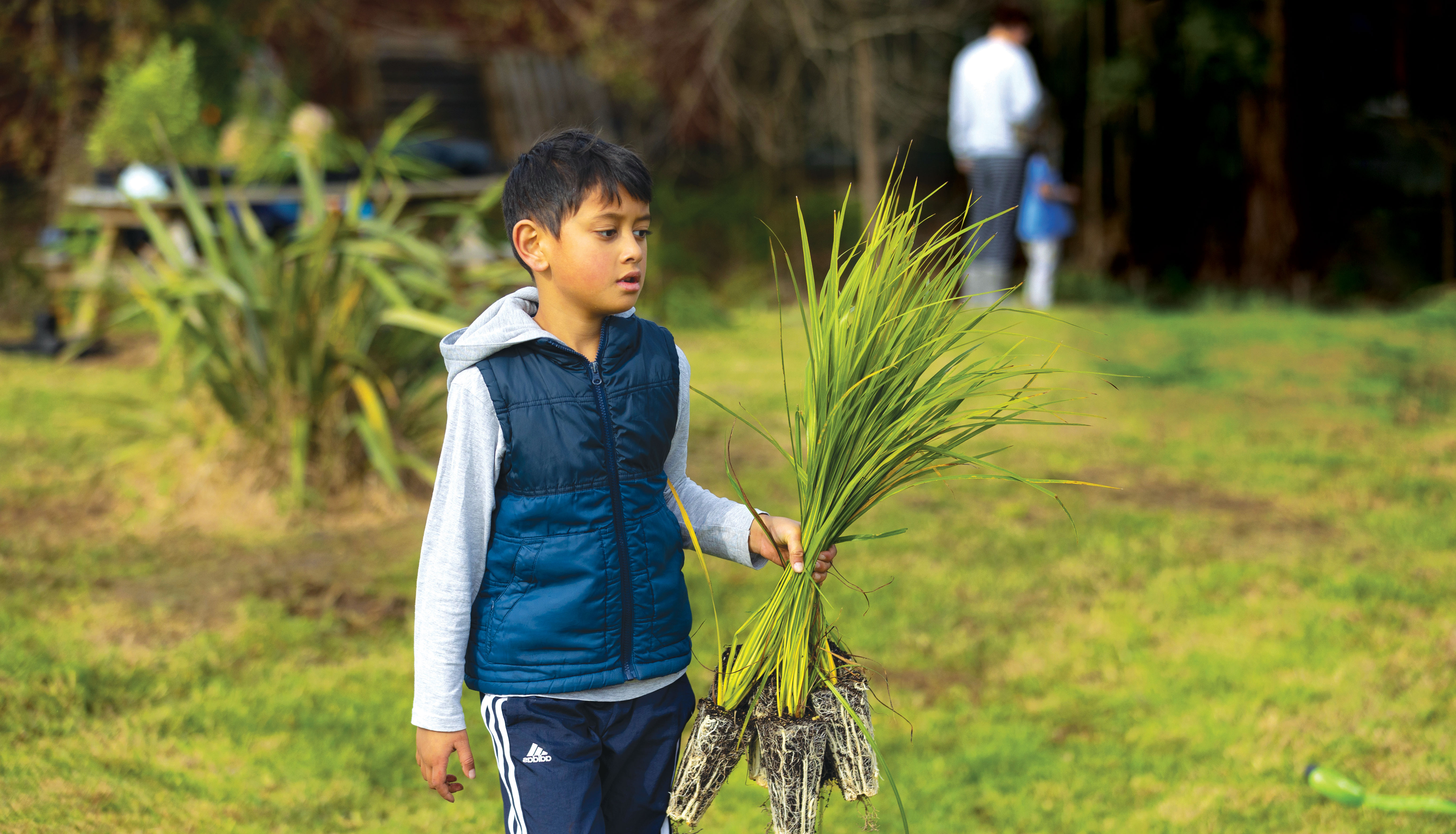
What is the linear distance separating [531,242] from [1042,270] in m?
7.54

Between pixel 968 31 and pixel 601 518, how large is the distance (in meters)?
10.5

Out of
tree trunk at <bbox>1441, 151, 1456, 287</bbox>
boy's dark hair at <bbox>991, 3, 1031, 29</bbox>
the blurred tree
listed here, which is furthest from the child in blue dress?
the blurred tree

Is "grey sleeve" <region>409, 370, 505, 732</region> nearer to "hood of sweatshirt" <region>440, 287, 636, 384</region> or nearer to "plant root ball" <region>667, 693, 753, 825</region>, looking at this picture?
"hood of sweatshirt" <region>440, 287, 636, 384</region>

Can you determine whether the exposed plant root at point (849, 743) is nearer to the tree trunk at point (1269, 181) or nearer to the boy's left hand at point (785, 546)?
the boy's left hand at point (785, 546)

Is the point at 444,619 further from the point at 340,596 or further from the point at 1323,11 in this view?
the point at 1323,11

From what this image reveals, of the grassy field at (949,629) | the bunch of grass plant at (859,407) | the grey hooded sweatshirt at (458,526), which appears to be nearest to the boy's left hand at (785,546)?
the bunch of grass plant at (859,407)

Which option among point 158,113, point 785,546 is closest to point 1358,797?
point 785,546

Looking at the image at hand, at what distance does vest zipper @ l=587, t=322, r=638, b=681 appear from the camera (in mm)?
2129

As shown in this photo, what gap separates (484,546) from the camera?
2.11 metres

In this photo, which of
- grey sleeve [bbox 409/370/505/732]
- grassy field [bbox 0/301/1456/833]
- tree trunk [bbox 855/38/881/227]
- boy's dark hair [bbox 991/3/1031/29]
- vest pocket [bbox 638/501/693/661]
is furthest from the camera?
tree trunk [bbox 855/38/881/227]

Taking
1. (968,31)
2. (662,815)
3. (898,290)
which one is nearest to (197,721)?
(662,815)

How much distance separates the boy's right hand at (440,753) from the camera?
2.06 m

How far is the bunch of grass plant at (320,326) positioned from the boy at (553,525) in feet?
9.42

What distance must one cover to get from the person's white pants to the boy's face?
722cm
